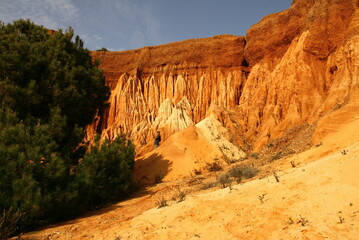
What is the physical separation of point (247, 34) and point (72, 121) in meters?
21.5

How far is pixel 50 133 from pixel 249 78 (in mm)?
20067

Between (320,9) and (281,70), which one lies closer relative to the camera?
(320,9)

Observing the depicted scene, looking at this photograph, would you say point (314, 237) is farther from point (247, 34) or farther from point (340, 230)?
point (247, 34)

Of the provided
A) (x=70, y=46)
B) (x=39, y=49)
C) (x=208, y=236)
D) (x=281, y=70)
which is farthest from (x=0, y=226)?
(x=281, y=70)

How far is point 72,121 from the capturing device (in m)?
12.0

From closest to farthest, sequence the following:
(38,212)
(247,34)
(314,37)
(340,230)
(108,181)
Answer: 1. (340,230)
2. (38,212)
3. (108,181)
4. (314,37)
5. (247,34)

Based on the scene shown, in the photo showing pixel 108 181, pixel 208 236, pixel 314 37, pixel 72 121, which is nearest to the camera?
pixel 208 236

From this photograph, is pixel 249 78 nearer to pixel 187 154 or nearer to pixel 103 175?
pixel 187 154

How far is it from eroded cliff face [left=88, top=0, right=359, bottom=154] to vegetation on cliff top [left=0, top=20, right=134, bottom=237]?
1033cm

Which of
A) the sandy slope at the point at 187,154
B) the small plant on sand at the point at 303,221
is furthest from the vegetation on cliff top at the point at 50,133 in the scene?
the small plant on sand at the point at 303,221

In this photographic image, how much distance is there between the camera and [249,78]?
25.8 m

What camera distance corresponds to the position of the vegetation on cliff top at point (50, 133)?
7.83m

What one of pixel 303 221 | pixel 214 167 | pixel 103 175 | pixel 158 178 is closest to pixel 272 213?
pixel 303 221

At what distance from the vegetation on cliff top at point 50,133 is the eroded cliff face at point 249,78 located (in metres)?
10.3
